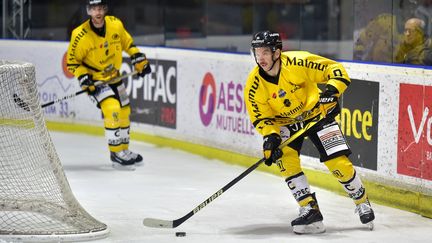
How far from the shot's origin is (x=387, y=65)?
22.7ft

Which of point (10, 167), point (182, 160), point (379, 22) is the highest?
point (379, 22)

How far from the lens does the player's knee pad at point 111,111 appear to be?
8.48m

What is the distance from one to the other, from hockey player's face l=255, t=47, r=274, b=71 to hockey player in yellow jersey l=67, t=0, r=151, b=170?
109 inches

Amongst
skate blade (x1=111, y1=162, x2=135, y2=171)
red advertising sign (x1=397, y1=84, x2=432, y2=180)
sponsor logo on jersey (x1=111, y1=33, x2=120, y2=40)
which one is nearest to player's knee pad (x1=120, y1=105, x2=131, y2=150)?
skate blade (x1=111, y1=162, x2=135, y2=171)

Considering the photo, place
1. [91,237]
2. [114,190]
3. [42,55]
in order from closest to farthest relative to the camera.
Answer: [91,237] → [114,190] → [42,55]

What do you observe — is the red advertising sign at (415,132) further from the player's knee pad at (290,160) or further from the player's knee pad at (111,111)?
the player's knee pad at (111,111)

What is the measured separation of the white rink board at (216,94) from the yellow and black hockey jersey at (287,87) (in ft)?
2.94

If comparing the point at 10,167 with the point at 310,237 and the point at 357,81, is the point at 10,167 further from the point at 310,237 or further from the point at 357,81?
the point at 357,81

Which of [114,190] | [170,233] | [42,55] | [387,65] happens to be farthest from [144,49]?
[170,233]

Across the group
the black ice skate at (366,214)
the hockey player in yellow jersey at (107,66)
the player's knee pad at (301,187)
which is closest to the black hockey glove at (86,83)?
the hockey player in yellow jersey at (107,66)

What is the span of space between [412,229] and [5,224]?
2.21 meters

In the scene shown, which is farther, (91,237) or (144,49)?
(144,49)

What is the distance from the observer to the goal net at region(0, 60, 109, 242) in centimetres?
588

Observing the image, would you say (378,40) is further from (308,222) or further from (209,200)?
(209,200)
